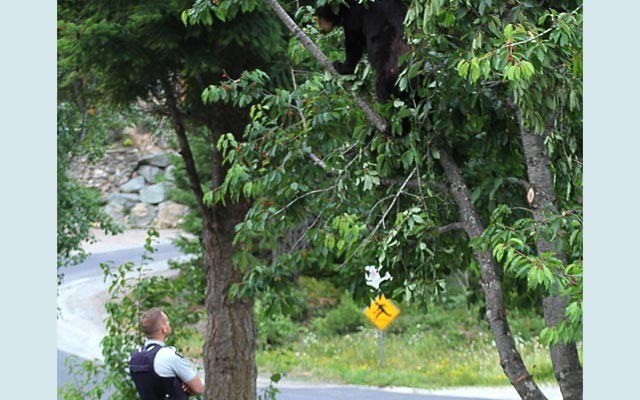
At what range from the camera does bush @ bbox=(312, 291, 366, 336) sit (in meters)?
18.5

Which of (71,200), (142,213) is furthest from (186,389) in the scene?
(142,213)

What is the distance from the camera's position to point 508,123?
480cm

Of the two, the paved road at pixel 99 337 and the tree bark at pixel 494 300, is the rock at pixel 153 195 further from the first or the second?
the tree bark at pixel 494 300

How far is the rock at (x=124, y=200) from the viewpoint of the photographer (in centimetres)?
3294

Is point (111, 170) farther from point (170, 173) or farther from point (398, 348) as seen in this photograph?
point (398, 348)

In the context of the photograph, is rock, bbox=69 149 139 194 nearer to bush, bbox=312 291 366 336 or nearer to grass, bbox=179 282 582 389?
grass, bbox=179 282 582 389

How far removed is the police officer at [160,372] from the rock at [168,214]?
1061 inches

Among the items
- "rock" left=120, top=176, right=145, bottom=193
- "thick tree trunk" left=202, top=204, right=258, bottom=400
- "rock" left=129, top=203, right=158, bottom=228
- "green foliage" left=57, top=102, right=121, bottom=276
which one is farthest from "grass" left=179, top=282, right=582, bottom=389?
"rock" left=120, top=176, right=145, bottom=193

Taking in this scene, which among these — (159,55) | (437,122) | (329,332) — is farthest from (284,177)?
(329,332)

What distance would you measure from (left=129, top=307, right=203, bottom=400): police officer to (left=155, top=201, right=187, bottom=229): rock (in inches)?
1061

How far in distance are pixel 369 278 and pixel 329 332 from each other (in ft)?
42.4

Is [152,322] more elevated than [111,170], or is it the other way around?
[111,170]

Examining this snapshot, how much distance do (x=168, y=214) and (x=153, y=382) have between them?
27792 millimetres

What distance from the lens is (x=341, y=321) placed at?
18.8m
